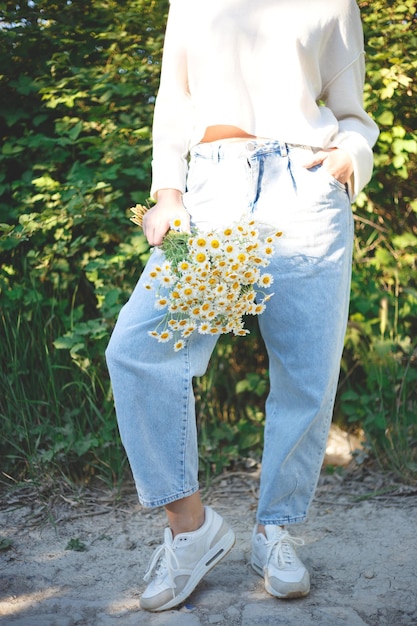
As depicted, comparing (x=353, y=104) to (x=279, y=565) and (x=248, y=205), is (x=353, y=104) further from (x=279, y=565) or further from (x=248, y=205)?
(x=279, y=565)

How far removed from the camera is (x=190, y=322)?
164 centimetres

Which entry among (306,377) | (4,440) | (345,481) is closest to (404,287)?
(345,481)

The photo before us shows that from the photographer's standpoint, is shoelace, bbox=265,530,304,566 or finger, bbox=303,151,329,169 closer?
finger, bbox=303,151,329,169

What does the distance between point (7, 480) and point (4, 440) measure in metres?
0.16

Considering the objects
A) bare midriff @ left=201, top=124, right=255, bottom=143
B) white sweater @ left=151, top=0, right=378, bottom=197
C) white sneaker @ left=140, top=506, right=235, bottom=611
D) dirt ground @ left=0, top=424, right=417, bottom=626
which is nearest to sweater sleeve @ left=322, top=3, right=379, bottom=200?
white sweater @ left=151, top=0, right=378, bottom=197

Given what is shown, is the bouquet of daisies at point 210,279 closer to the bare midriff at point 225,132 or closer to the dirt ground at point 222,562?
the bare midriff at point 225,132

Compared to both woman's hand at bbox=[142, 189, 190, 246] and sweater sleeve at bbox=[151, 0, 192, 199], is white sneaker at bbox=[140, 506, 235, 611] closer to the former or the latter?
woman's hand at bbox=[142, 189, 190, 246]

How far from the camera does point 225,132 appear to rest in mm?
1779

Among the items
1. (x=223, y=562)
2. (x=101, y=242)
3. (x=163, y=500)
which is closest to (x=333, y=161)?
(x=163, y=500)

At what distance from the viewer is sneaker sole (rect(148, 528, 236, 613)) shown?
1.79m

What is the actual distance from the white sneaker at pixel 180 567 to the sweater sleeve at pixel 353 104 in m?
1.05

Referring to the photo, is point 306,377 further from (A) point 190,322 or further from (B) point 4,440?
(B) point 4,440

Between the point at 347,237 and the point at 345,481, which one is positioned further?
the point at 345,481

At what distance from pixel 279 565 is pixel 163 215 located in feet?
3.37
